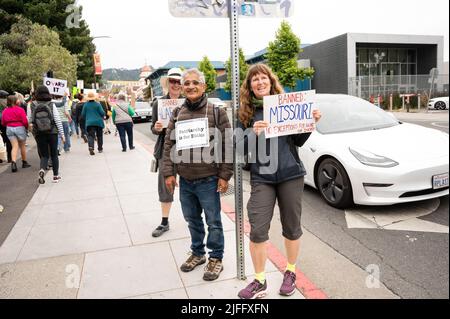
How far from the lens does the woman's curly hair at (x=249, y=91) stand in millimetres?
3014

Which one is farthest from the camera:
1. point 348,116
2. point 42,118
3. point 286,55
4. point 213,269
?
point 286,55

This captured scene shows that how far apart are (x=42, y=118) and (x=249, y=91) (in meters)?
5.62

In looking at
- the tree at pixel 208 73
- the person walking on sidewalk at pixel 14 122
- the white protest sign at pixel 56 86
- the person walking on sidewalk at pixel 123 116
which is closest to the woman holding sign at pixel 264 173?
the person walking on sidewalk at pixel 14 122

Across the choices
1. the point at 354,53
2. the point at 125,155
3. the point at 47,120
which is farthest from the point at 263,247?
the point at 354,53

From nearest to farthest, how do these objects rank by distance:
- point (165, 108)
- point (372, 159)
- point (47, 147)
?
1. point (165, 108)
2. point (372, 159)
3. point (47, 147)

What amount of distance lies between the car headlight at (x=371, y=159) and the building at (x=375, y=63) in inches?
1190

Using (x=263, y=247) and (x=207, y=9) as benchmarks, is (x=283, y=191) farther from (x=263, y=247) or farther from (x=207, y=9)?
(x=207, y=9)

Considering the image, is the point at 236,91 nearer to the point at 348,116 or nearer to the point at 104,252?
the point at 104,252

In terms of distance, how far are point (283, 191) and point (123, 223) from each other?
2720 millimetres

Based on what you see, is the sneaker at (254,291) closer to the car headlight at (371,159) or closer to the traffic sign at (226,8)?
the traffic sign at (226,8)

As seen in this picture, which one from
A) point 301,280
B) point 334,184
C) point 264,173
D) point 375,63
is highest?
point 375,63

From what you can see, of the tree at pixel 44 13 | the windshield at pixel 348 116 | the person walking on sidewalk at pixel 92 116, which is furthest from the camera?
the tree at pixel 44 13

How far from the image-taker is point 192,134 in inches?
127

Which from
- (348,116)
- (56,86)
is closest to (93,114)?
(56,86)
